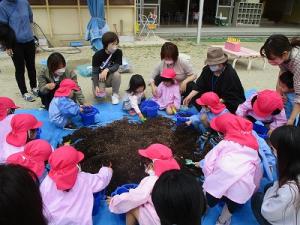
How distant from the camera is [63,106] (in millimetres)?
3314

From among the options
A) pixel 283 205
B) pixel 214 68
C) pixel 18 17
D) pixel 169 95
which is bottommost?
pixel 169 95

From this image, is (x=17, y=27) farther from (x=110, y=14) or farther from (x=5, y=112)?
(x=110, y=14)

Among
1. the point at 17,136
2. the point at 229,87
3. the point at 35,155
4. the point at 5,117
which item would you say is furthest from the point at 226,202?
the point at 5,117

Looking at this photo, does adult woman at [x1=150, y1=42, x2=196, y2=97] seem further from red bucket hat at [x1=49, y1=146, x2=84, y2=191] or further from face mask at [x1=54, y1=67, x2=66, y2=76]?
red bucket hat at [x1=49, y1=146, x2=84, y2=191]

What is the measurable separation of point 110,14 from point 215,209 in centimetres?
682

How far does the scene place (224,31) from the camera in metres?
10.4

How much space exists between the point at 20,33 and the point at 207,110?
284cm

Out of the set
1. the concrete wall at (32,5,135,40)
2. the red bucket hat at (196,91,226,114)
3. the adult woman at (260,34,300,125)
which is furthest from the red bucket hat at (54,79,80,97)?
the concrete wall at (32,5,135,40)

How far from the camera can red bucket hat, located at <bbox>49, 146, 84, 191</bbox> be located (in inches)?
72.5

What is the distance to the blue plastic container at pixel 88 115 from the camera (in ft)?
11.4

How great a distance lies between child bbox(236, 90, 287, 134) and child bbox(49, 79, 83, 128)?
1.95 m

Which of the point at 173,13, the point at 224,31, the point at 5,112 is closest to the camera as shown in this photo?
the point at 5,112

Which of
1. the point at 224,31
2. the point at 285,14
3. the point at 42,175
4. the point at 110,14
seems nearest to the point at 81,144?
Result: the point at 42,175

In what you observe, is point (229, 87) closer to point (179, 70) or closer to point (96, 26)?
point (179, 70)
